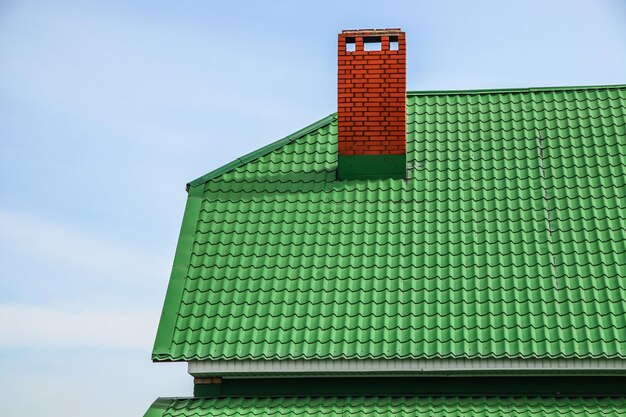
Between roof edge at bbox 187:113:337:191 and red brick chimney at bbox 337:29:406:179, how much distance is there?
88cm

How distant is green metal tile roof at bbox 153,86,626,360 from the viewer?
34.1 feet

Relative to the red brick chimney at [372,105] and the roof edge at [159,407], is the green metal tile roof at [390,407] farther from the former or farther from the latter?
the red brick chimney at [372,105]

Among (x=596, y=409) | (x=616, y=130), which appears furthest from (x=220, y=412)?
(x=616, y=130)

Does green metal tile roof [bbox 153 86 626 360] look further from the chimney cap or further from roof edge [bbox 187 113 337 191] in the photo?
the chimney cap

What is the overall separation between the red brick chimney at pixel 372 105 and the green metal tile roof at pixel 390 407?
11.6 feet

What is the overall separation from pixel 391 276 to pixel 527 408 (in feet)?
7.09

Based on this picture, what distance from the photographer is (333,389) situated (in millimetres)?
10398

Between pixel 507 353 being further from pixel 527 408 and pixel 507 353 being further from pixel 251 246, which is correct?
pixel 251 246

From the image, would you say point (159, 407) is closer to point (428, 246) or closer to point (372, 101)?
point (428, 246)

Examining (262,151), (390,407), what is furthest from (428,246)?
(262,151)

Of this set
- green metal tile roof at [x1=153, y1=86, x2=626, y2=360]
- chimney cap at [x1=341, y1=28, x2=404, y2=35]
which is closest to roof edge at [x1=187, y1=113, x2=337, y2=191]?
green metal tile roof at [x1=153, y1=86, x2=626, y2=360]

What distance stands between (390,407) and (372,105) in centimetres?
451

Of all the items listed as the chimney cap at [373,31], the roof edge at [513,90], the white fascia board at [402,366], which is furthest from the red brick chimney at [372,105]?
the white fascia board at [402,366]

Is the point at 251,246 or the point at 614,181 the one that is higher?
the point at 614,181
